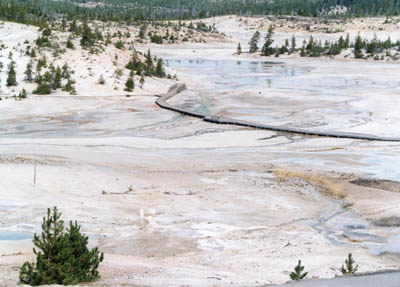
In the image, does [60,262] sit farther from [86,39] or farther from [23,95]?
[86,39]

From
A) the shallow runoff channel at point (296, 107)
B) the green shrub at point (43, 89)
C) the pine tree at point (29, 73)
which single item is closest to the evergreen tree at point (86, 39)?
the pine tree at point (29, 73)

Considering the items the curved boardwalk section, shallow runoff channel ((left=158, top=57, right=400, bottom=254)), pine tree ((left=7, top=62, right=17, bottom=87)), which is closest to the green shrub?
pine tree ((left=7, top=62, right=17, bottom=87))

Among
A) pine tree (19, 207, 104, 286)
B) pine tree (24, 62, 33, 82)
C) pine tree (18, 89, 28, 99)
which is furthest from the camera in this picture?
pine tree (24, 62, 33, 82)

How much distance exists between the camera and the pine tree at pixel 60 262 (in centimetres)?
844

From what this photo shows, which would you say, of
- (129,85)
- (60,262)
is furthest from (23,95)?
(60,262)

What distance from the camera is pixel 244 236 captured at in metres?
12.6

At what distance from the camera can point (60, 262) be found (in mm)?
8688

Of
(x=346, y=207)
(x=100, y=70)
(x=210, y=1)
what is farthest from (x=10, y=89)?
(x=210, y=1)

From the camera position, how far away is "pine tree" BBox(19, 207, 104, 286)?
844 centimetres

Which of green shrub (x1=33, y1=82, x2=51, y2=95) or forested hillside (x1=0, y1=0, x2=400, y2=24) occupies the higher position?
forested hillside (x1=0, y1=0, x2=400, y2=24)

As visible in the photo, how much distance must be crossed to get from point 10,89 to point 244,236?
71.7ft

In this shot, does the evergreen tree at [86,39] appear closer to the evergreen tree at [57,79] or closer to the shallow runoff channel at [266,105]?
the evergreen tree at [57,79]

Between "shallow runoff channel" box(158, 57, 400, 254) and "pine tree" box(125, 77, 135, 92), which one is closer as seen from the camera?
"shallow runoff channel" box(158, 57, 400, 254)

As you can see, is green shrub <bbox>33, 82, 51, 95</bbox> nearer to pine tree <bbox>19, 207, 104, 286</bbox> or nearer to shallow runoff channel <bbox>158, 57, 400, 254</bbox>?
shallow runoff channel <bbox>158, 57, 400, 254</bbox>
